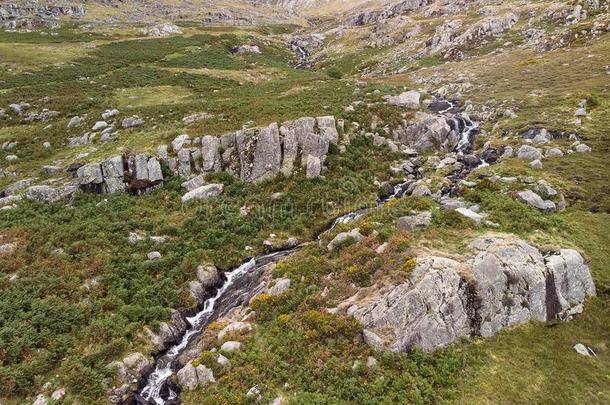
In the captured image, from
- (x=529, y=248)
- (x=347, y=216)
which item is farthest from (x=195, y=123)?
(x=529, y=248)

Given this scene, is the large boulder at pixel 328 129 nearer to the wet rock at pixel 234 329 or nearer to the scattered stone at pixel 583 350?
the wet rock at pixel 234 329

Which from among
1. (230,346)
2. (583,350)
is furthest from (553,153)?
(230,346)

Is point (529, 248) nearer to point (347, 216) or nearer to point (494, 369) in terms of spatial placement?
point (494, 369)

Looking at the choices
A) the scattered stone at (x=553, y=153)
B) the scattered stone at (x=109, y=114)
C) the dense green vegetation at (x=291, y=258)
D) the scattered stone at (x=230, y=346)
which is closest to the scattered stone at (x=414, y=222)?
the dense green vegetation at (x=291, y=258)

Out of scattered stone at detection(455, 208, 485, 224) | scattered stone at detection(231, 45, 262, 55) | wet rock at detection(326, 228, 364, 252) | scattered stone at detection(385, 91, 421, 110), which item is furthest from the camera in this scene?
scattered stone at detection(231, 45, 262, 55)

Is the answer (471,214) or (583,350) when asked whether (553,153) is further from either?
(583,350)

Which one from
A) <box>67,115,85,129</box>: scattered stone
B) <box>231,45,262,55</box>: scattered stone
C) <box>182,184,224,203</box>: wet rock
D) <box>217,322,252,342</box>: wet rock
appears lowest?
<box>217,322,252,342</box>: wet rock

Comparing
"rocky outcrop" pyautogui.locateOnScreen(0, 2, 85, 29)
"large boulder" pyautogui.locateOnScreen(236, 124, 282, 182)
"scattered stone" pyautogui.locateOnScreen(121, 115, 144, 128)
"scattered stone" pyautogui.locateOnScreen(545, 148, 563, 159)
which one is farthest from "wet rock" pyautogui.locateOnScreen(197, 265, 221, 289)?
"rocky outcrop" pyautogui.locateOnScreen(0, 2, 85, 29)

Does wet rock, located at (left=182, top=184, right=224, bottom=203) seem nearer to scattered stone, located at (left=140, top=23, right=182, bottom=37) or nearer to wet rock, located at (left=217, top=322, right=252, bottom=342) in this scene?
wet rock, located at (left=217, top=322, right=252, bottom=342)
